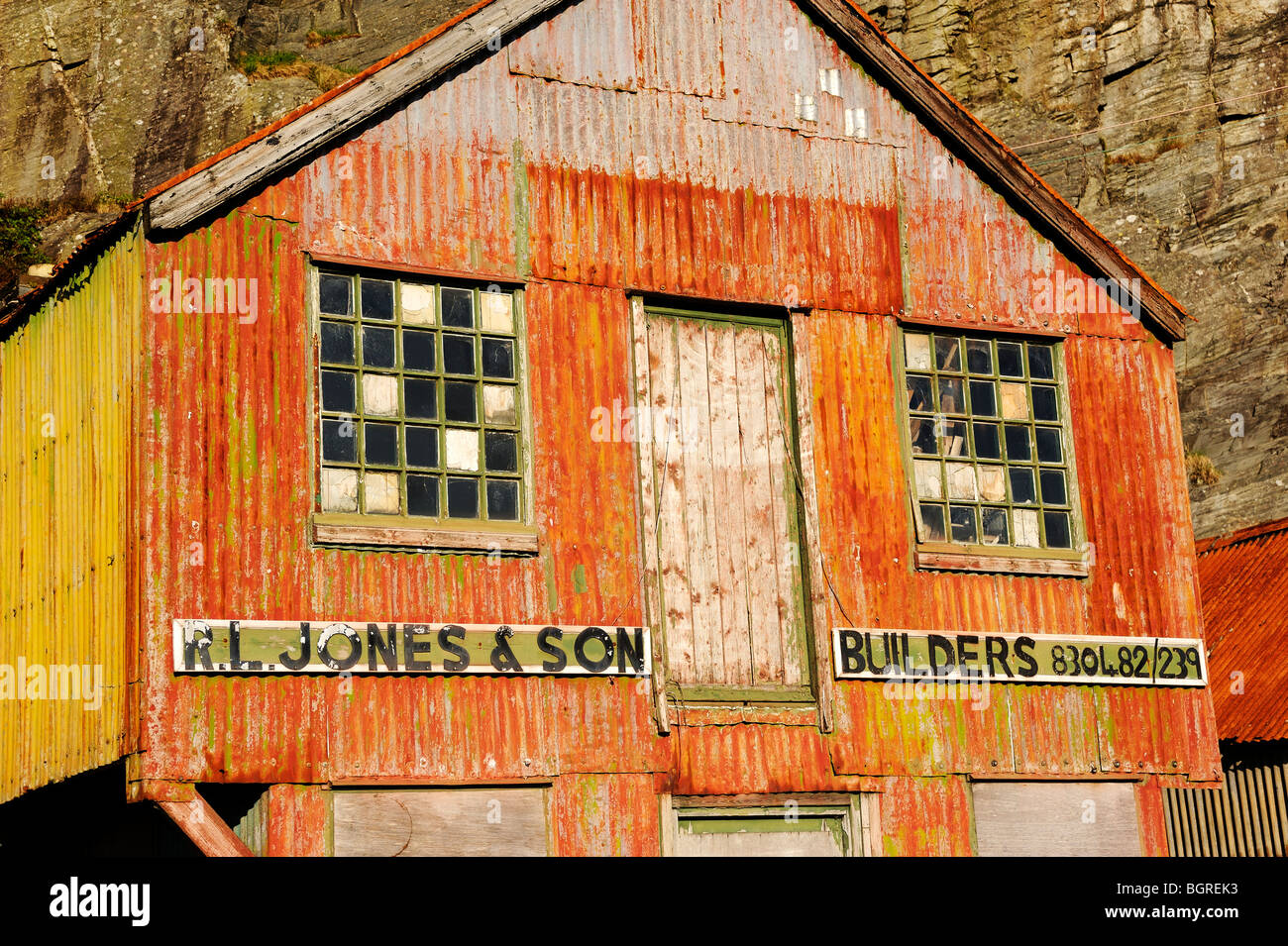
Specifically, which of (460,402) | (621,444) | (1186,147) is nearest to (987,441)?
(621,444)

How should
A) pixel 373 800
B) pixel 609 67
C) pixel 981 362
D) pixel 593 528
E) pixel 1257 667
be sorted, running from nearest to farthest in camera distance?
1. pixel 373 800
2. pixel 593 528
3. pixel 609 67
4. pixel 981 362
5. pixel 1257 667

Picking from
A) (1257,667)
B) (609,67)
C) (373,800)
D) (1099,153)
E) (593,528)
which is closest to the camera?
(373,800)

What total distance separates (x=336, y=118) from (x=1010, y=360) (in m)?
6.61

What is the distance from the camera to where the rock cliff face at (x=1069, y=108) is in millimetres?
36219

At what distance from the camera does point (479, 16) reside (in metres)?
13.9

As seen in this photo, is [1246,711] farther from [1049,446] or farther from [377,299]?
[377,299]

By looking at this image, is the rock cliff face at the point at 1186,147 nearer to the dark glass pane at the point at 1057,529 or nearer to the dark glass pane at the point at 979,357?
the dark glass pane at the point at 1057,529

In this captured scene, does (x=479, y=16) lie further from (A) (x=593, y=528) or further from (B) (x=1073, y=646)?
(B) (x=1073, y=646)

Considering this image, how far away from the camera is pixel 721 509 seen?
14.2 metres

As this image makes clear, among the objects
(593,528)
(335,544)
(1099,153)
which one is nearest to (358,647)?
(335,544)

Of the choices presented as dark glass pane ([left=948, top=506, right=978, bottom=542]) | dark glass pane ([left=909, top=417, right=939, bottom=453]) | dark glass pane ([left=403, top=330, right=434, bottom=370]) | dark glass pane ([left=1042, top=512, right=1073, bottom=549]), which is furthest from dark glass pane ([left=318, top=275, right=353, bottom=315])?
dark glass pane ([left=1042, top=512, right=1073, bottom=549])

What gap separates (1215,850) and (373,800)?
1480cm

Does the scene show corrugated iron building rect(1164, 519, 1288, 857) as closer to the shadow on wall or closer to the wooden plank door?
the wooden plank door

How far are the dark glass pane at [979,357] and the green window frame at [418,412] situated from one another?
4410mm
